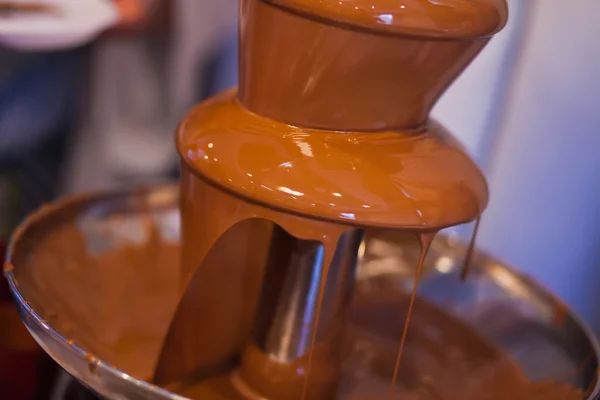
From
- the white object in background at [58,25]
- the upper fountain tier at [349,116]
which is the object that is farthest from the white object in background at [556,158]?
the white object in background at [58,25]

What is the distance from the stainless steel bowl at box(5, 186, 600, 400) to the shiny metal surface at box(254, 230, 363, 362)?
0.42 feet

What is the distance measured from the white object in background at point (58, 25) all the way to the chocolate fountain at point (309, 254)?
0.43 meters

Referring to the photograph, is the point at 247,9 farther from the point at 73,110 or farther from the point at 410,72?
the point at 73,110

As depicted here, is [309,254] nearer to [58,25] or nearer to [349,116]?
[349,116]

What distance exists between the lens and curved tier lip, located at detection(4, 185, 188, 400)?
431mm

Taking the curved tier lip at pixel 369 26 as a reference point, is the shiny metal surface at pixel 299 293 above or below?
below

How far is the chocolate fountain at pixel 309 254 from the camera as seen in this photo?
1.43 feet

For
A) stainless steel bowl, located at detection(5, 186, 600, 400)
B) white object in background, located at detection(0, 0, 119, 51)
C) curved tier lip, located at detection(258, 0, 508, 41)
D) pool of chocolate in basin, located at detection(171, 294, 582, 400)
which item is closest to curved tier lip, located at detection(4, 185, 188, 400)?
stainless steel bowl, located at detection(5, 186, 600, 400)

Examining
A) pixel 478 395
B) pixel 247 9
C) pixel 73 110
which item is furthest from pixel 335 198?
pixel 73 110

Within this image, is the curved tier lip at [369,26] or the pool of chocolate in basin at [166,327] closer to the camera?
the curved tier lip at [369,26]

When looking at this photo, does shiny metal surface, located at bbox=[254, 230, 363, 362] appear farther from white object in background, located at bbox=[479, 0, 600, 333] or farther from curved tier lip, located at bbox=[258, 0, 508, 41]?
white object in background, located at bbox=[479, 0, 600, 333]

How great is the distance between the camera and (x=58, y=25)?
3.48 ft

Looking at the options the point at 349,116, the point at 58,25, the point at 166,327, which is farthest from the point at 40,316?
the point at 58,25

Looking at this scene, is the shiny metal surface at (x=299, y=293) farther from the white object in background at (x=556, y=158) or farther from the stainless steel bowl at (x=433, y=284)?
the white object in background at (x=556, y=158)
